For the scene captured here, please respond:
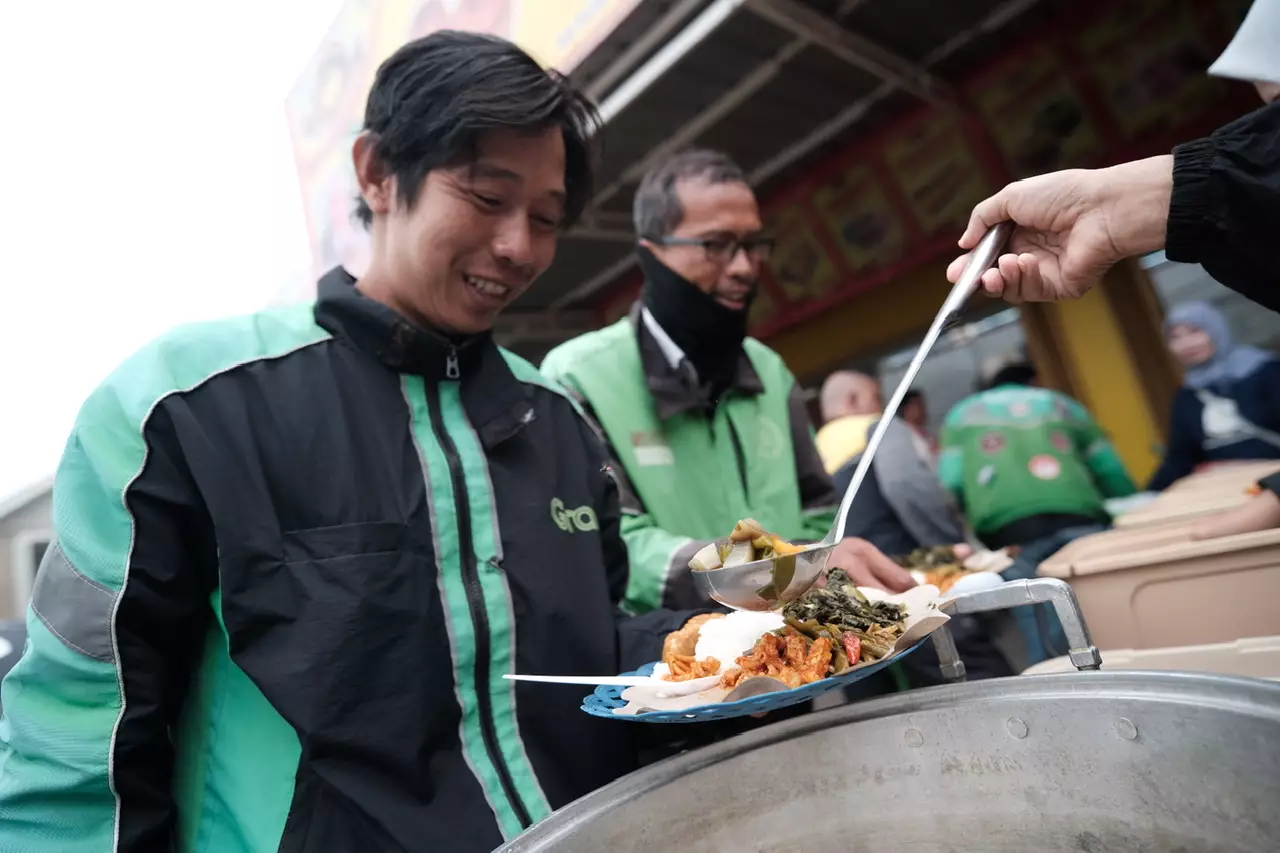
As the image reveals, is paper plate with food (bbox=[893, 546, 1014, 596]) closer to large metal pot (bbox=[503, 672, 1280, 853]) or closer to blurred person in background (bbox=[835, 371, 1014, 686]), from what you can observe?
blurred person in background (bbox=[835, 371, 1014, 686])

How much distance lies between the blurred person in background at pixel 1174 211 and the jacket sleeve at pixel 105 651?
1.28 meters

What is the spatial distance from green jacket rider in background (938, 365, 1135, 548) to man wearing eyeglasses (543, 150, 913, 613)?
52.3 inches

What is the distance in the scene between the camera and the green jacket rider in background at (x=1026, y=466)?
9.64 ft

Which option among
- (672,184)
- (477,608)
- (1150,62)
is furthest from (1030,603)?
(1150,62)

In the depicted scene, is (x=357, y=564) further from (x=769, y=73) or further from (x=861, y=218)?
(x=861, y=218)

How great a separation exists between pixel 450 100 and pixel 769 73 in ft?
11.8

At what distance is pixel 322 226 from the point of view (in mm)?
5113

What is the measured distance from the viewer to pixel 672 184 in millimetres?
2229

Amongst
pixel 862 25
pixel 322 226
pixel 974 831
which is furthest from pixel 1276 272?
pixel 322 226

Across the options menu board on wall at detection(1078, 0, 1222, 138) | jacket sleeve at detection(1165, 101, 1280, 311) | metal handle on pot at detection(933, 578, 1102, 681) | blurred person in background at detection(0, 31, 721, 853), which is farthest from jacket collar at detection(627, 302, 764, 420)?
menu board on wall at detection(1078, 0, 1222, 138)

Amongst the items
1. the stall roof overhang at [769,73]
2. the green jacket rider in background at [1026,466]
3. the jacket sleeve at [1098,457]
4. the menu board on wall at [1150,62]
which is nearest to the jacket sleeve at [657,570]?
the green jacket rider in background at [1026,466]

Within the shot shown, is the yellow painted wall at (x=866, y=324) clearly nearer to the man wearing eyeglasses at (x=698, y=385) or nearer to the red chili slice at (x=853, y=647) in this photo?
the man wearing eyeglasses at (x=698, y=385)

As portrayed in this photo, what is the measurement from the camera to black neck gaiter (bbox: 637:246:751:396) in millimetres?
2076

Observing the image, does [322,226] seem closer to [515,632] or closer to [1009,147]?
[515,632]
